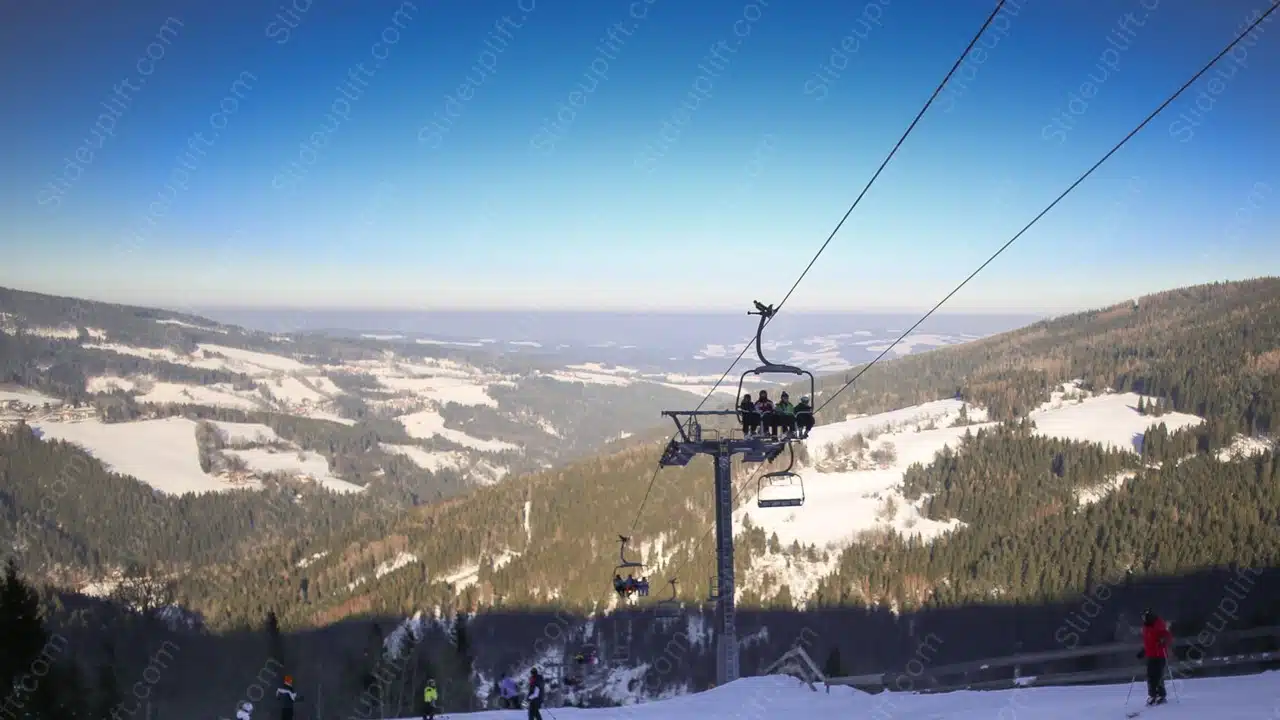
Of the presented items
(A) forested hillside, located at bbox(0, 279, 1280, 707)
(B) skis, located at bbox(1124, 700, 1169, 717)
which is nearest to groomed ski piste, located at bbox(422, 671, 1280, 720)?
(B) skis, located at bbox(1124, 700, 1169, 717)

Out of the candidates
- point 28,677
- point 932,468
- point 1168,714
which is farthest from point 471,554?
point 1168,714

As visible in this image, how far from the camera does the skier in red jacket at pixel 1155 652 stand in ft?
44.8

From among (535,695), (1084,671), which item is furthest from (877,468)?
(535,695)

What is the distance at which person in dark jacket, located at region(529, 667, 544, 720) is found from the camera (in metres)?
20.1

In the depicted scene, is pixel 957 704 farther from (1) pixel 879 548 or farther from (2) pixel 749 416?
(1) pixel 879 548

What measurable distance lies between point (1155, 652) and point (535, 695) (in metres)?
14.0

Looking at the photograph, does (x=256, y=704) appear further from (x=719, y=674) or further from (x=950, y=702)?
(x=950, y=702)

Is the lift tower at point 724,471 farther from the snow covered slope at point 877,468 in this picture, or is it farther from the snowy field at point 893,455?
the snowy field at point 893,455

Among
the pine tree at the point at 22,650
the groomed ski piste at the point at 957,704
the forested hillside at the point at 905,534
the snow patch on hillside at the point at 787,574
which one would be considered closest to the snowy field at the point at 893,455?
the forested hillside at the point at 905,534

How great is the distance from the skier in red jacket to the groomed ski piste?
0.87 feet

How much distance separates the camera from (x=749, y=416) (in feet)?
74.4

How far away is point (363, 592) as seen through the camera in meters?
134

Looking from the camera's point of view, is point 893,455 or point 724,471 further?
point 893,455

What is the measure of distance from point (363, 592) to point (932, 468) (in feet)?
347
